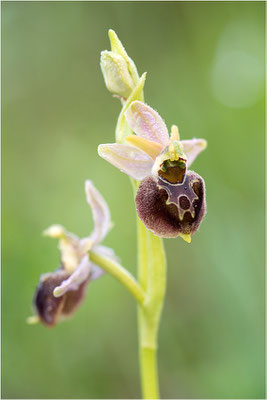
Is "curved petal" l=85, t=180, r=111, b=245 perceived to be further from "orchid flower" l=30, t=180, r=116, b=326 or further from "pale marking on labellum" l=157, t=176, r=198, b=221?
"pale marking on labellum" l=157, t=176, r=198, b=221

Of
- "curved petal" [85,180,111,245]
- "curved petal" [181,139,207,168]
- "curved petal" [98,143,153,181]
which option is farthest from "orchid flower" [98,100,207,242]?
"curved petal" [85,180,111,245]

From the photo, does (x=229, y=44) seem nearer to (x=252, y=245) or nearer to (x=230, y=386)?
(x=252, y=245)

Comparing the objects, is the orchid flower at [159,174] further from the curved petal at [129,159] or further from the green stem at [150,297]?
the green stem at [150,297]

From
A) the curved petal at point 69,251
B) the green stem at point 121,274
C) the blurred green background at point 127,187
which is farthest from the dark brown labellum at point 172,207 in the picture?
the blurred green background at point 127,187

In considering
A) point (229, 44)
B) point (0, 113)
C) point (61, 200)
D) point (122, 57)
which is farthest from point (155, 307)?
point (0, 113)

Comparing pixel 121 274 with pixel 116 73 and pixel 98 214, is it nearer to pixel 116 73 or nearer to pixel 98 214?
pixel 98 214

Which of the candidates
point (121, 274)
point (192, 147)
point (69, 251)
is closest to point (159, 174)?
point (192, 147)
